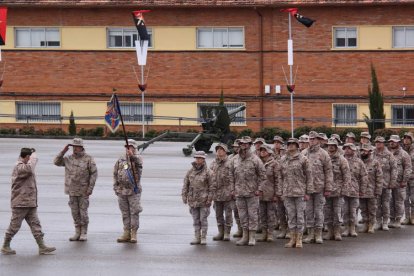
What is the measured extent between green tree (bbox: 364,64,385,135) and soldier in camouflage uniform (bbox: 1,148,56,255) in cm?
2856

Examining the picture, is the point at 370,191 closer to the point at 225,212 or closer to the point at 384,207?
the point at 384,207

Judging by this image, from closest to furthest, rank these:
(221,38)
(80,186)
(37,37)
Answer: (80,186), (221,38), (37,37)

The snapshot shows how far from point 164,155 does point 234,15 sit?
1343 centimetres

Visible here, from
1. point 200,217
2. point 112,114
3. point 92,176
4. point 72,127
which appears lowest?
point 200,217

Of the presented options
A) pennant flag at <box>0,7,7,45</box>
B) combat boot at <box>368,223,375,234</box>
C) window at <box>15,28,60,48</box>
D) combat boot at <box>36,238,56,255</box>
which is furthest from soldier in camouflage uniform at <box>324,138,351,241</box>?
window at <box>15,28,60,48</box>

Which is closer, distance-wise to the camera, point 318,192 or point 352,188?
point 318,192

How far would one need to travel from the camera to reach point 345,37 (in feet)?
172

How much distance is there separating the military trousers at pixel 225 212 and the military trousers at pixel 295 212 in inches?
40.8

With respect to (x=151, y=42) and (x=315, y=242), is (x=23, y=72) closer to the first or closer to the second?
(x=151, y=42)

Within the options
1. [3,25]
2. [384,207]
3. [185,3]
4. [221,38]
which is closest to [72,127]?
[3,25]

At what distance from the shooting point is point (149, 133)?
5044cm

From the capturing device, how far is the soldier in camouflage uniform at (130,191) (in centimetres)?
2256

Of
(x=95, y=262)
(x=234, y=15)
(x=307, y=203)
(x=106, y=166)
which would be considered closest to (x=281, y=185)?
(x=307, y=203)

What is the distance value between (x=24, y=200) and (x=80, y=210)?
6.08ft
